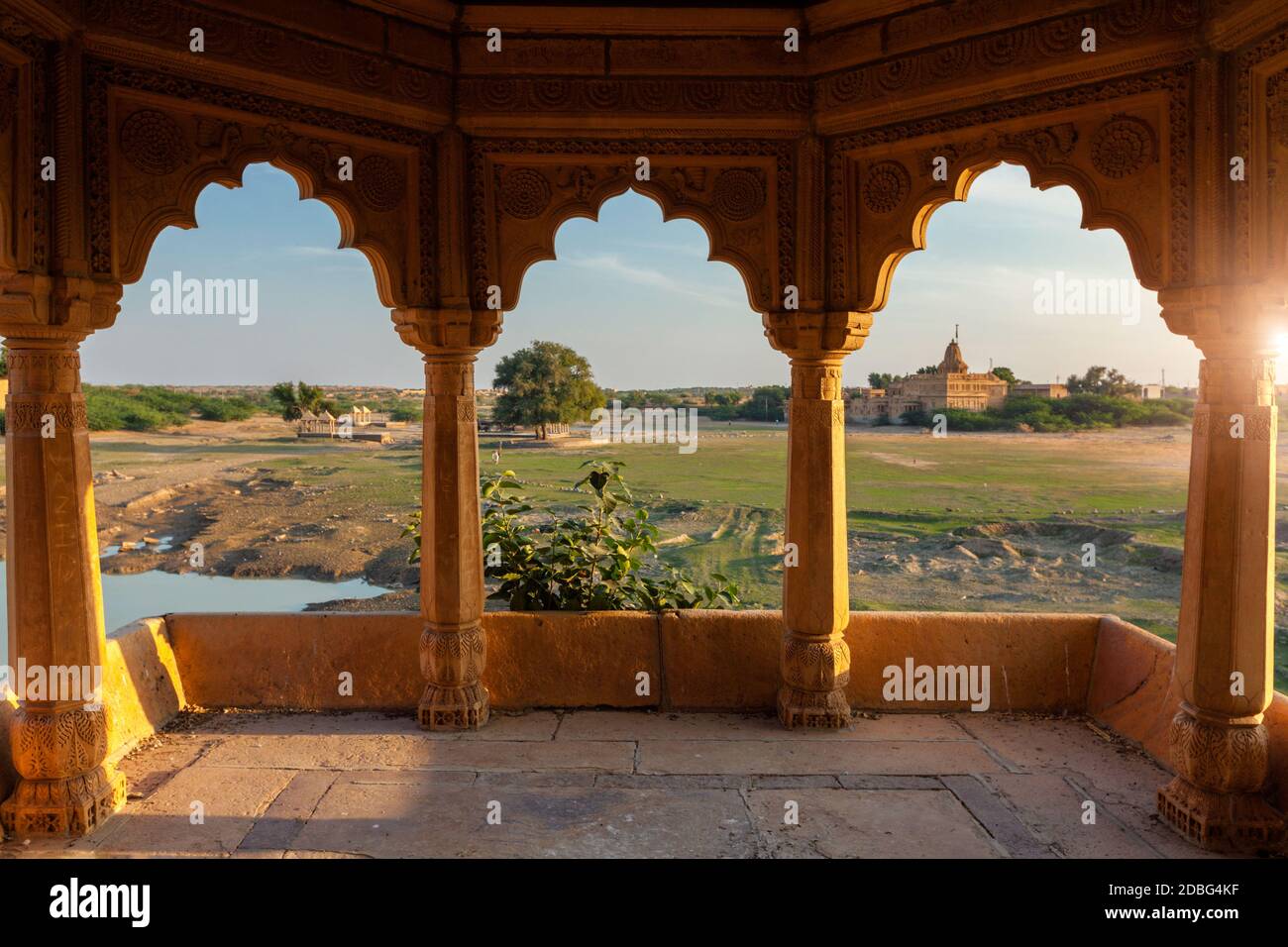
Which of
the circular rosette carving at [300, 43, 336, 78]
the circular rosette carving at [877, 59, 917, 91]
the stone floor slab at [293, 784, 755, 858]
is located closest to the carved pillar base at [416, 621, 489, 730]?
the stone floor slab at [293, 784, 755, 858]

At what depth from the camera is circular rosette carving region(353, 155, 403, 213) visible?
192 inches

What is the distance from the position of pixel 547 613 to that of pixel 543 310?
3145 centimetres

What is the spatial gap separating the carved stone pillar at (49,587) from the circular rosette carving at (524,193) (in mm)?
2294

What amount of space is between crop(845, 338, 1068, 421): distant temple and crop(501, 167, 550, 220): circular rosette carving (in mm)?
21577

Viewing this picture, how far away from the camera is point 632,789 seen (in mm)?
4391

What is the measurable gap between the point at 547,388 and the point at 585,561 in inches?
553

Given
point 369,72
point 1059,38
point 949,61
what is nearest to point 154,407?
point 369,72

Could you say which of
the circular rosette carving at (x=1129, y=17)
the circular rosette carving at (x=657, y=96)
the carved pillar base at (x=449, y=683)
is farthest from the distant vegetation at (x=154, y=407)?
the circular rosette carving at (x=1129, y=17)

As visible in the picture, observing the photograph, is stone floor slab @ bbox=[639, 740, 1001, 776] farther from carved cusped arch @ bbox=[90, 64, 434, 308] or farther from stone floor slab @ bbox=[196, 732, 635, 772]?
carved cusped arch @ bbox=[90, 64, 434, 308]

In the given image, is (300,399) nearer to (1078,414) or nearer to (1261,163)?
(1078,414)

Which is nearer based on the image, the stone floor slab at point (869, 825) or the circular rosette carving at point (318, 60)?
the stone floor slab at point (869, 825)

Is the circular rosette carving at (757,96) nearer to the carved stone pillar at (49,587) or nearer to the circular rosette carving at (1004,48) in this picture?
the circular rosette carving at (1004,48)

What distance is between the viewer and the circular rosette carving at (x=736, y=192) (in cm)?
512

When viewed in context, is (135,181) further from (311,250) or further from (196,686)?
(311,250)
